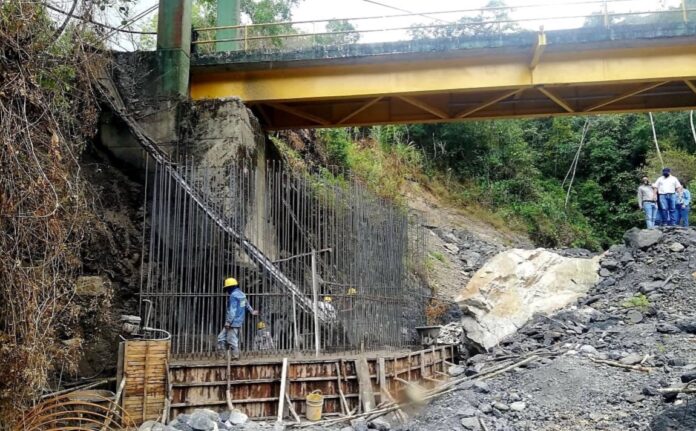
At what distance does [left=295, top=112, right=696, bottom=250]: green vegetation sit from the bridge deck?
41.5ft

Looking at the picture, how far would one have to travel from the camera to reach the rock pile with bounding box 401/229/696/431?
8703 millimetres

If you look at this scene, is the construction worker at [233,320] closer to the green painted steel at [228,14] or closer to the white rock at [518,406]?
the white rock at [518,406]

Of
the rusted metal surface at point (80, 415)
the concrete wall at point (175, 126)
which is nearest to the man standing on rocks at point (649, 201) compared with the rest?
the concrete wall at point (175, 126)

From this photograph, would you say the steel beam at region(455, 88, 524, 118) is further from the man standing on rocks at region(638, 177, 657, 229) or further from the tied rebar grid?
the man standing on rocks at region(638, 177, 657, 229)

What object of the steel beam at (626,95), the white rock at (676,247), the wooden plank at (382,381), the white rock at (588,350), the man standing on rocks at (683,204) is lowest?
the wooden plank at (382,381)

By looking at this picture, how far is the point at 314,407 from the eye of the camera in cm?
937

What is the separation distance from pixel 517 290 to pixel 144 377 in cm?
927

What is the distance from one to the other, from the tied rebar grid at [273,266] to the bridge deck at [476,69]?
2.47m

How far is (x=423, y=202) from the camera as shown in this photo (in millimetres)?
27891

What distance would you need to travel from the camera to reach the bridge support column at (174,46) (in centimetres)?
1412

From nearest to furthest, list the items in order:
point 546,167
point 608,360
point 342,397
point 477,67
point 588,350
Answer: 1. point 342,397
2. point 608,360
3. point 588,350
4. point 477,67
5. point 546,167

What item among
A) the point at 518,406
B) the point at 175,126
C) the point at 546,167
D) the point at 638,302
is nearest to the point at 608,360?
the point at 518,406

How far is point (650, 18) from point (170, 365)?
84.6ft

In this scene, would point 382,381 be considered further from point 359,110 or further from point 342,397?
point 359,110
